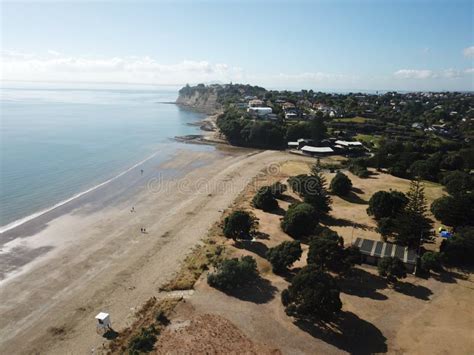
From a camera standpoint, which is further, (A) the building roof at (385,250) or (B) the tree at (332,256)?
(A) the building roof at (385,250)

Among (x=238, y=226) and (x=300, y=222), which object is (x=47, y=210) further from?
(x=300, y=222)

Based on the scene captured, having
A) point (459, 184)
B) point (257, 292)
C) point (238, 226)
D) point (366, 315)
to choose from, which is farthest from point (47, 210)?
point (459, 184)

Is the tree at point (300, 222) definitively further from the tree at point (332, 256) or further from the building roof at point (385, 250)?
the tree at point (332, 256)

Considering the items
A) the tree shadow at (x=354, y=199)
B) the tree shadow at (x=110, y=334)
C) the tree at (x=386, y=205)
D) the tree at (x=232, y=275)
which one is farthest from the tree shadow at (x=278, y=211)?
the tree shadow at (x=110, y=334)

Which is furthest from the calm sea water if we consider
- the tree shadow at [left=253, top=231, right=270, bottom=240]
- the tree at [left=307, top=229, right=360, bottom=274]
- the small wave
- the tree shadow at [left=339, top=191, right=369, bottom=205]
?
the tree shadow at [left=339, top=191, right=369, bottom=205]

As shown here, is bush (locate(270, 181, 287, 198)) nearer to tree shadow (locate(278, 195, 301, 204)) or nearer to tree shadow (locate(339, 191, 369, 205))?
tree shadow (locate(278, 195, 301, 204))

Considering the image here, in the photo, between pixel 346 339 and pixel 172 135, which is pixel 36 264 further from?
pixel 172 135
